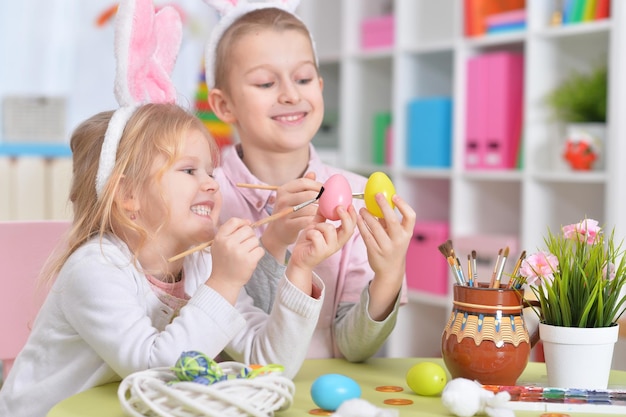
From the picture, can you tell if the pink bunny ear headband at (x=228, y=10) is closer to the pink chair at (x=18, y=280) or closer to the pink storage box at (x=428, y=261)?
the pink chair at (x=18, y=280)

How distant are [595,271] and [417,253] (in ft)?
7.68

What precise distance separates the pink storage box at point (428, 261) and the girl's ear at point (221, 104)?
1.72 m

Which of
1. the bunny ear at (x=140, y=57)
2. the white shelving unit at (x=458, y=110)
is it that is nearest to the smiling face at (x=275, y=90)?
the bunny ear at (x=140, y=57)

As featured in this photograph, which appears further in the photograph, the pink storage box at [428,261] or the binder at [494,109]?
the pink storage box at [428,261]

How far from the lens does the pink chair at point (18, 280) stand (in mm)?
1495

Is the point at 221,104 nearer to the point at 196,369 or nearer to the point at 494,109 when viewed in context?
the point at 196,369

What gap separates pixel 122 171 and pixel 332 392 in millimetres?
486

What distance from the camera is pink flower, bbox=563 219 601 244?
1161 millimetres

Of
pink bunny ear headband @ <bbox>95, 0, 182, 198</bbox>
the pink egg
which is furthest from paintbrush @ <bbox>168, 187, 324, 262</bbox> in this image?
pink bunny ear headband @ <bbox>95, 0, 182, 198</bbox>

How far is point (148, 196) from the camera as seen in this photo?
53.0 inches

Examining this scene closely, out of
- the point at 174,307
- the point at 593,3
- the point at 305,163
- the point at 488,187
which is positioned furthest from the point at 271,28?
the point at 488,187

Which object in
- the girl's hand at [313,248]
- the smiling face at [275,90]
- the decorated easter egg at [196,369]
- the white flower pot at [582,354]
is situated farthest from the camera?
the smiling face at [275,90]

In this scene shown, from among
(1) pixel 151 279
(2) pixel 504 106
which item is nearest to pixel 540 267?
(1) pixel 151 279

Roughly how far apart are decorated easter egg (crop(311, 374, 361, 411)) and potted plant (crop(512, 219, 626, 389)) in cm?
26
